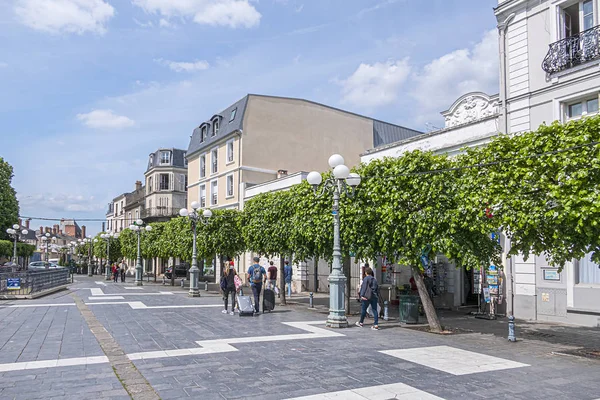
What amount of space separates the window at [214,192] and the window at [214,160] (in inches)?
36.9

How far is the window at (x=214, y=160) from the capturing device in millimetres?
37375

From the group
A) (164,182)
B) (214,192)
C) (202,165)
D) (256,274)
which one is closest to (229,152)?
(214,192)

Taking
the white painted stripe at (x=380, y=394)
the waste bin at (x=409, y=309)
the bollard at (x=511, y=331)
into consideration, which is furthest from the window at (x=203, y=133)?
the white painted stripe at (x=380, y=394)

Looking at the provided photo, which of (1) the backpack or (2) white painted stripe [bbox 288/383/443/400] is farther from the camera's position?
(1) the backpack

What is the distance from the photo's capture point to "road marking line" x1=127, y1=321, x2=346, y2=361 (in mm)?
8680

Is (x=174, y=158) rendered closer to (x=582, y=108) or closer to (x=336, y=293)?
(x=336, y=293)

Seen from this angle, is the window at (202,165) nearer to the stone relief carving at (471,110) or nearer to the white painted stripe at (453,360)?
the stone relief carving at (471,110)

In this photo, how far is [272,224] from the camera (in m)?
19.0

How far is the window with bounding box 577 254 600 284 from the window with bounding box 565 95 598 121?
4.10m

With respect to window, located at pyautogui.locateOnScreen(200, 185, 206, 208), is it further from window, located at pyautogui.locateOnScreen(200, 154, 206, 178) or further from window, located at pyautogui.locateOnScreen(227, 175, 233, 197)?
window, located at pyautogui.locateOnScreen(227, 175, 233, 197)

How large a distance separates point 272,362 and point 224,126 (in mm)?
29968

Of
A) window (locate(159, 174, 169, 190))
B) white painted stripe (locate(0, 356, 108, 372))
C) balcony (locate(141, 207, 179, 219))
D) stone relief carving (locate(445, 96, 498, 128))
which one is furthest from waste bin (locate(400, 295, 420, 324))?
window (locate(159, 174, 169, 190))

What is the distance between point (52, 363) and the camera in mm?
7902

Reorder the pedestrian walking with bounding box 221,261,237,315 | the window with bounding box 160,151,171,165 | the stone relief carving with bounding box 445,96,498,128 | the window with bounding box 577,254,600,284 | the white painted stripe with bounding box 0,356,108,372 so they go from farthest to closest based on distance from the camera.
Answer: the window with bounding box 160,151,171,165
the stone relief carving with bounding box 445,96,498,128
the pedestrian walking with bounding box 221,261,237,315
the window with bounding box 577,254,600,284
the white painted stripe with bounding box 0,356,108,372
